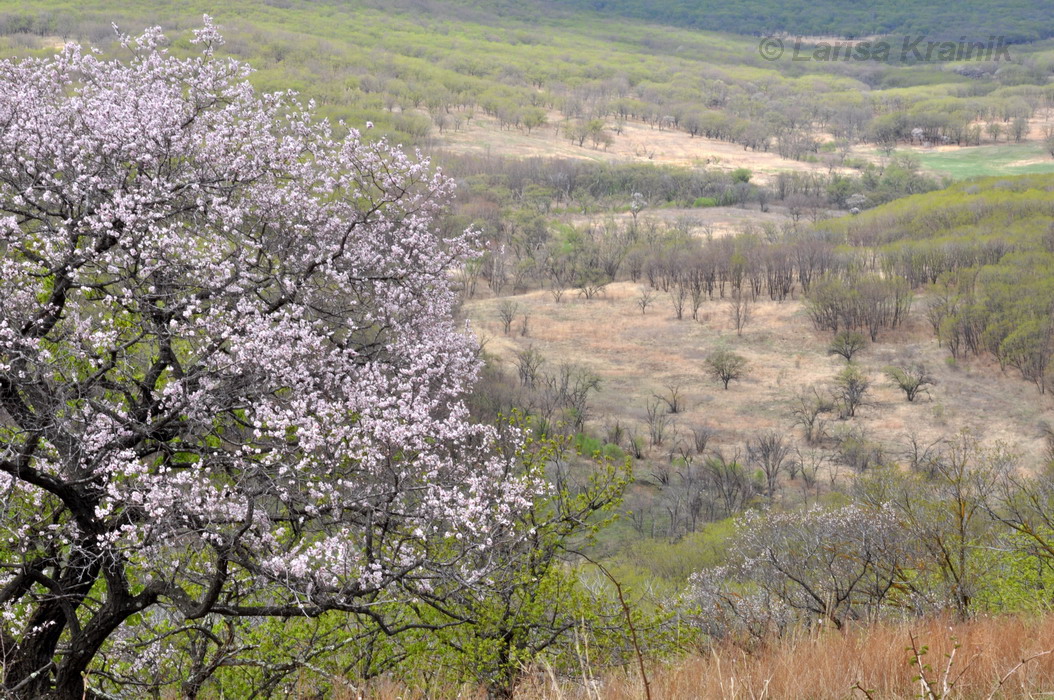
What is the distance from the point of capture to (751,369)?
64688 millimetres

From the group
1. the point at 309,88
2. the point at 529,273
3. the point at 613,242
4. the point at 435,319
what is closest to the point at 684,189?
the point at 613,242

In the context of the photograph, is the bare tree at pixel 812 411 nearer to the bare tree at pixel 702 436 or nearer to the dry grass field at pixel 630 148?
the bare tree at pixel 702 436

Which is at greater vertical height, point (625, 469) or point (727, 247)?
point (625, 469)

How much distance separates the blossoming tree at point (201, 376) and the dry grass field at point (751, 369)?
44335 mm

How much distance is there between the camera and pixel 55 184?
29.7 ft

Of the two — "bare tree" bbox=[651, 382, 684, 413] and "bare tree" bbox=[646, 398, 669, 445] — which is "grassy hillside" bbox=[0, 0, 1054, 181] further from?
"bare tree" bbox=[646, 398, 669, 445]

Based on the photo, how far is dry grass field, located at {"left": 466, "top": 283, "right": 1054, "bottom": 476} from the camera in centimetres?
5528

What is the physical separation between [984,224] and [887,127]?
99835 mm

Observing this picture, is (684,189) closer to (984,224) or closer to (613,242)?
(613,242)

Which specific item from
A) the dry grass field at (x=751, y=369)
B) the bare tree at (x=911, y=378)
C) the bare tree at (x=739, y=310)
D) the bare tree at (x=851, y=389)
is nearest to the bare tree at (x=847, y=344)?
the dry grass field at (x=751, y=369)

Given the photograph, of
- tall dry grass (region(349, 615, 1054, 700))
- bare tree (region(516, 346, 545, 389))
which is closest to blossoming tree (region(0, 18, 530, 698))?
tall dry grass (region(349, 615, 1054, 700))

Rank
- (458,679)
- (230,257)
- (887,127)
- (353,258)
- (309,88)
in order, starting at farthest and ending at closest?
(887,127), (309,88), (353,258), (230,257), (458,679)

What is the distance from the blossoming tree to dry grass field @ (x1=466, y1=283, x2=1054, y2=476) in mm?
44335

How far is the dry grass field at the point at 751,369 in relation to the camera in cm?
5528
